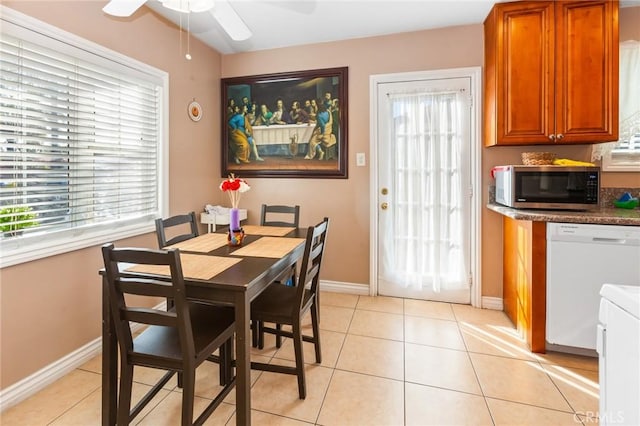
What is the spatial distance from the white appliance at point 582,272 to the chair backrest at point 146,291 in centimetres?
226

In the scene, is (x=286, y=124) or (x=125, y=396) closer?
(x=125, y=396)

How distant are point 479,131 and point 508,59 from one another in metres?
0.60

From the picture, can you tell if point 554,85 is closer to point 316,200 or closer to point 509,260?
point 509,260

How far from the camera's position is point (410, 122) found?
3.04 meters

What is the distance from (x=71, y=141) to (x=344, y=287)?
2595 mm

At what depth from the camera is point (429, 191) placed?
304 cm

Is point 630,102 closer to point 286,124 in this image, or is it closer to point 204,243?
point 286,124

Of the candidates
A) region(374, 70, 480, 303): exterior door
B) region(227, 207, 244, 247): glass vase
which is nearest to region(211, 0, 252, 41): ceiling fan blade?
region(227, 207, 244, 247): glass vase

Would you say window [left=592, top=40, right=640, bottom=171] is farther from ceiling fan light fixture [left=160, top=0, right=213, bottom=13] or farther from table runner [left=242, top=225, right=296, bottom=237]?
ceiling fan light fixture [left=160, top=0, right=213, bottom=13]

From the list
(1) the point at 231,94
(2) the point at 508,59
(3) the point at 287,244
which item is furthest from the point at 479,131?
(1) the point at 231,94

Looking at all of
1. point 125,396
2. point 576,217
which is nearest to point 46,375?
point 125,396

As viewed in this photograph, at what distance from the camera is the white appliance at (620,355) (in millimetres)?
775

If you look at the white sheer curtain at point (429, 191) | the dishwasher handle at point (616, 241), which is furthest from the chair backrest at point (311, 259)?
the dishwasher handle at point (616, 241)

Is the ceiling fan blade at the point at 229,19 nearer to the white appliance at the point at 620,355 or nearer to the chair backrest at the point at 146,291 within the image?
the chair backrest at the point at 146,291
